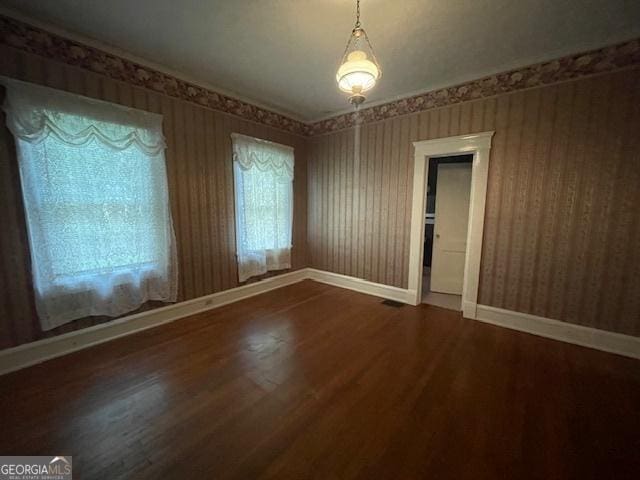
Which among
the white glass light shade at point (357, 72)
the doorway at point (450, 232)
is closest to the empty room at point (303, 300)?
the white glass light shade at point (357, 72)

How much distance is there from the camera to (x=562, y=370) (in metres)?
2.15

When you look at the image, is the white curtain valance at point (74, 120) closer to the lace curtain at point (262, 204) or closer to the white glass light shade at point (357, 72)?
the lace curtain at point (262, 204)

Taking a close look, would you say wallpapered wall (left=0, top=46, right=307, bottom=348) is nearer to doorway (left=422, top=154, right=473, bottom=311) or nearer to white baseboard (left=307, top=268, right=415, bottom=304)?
white baseboard (left=307, top=268, right=415, bottom=304)

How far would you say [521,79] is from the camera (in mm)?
2646

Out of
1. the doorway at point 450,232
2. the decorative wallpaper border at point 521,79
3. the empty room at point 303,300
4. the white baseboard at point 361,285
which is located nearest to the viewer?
the empty room at point 303,300

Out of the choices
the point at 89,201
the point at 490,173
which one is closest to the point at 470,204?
the point at 490,173

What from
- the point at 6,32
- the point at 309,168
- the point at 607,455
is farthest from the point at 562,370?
the point at 6,32

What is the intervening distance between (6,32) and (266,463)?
3.65 m

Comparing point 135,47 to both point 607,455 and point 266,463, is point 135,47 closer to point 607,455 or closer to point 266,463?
point 266,463

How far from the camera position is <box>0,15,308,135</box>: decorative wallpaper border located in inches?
79.0

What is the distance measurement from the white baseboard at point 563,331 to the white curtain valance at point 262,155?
3429 mm

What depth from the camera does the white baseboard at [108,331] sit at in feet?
6.94

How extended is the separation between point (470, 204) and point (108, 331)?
4.32m

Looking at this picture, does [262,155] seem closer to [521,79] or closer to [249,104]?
[249,104]
